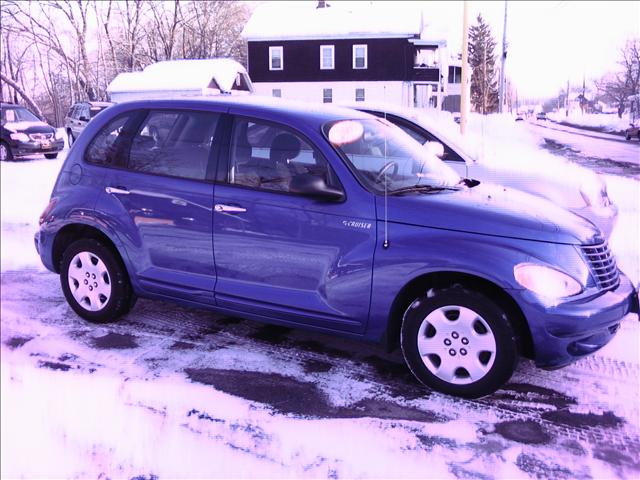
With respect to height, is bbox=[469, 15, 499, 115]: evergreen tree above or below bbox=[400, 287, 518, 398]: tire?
above

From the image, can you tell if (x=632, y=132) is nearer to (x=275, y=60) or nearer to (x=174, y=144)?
(x=275, y=60)

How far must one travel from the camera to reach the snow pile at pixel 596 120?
23.3ft

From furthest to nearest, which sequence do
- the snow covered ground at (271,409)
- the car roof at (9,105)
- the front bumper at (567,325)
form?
the car roof at (9,105)
the front bumper at (567,325)
the snow covered ground at (271,409)

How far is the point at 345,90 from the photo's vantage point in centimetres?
916

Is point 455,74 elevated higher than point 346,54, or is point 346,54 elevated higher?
point 346,54

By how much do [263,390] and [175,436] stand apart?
2.05 ft

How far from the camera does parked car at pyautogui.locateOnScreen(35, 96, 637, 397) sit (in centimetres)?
310

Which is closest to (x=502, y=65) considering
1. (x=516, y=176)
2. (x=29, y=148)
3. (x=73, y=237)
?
(x=516, y=176)

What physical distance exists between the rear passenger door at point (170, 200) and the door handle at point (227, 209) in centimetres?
6

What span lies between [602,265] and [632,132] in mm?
4603

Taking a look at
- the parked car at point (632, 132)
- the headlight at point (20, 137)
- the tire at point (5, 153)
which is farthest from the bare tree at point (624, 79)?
the tire at point (5, 153)

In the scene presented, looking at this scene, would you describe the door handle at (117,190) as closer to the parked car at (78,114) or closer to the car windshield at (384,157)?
the car windshield at (384,157)

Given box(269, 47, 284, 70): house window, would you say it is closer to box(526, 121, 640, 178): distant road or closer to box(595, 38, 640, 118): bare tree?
box(526, 121, 640, 178): distant road

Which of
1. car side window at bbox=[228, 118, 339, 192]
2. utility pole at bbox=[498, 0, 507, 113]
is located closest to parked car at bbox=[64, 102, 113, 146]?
car side window at bbox=[228, 118, 339, 192]
